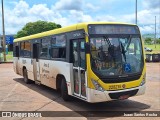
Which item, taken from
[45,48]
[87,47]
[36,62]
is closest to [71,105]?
[87,47]

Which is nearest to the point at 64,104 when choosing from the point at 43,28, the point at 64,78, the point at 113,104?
the point at 64,78

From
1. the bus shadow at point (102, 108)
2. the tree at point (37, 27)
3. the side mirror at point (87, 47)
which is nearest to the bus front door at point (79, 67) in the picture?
the side mirror at point (87, 47)

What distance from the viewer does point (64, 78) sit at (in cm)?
1165

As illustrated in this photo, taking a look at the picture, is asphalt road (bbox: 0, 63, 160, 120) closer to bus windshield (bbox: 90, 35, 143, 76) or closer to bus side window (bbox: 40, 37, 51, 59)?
bus windshield (bbox: 90, 35, 143, 76)

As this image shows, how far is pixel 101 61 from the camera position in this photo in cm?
957

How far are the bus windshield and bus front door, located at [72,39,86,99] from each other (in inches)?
19.7

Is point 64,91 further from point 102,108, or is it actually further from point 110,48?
point 110,48

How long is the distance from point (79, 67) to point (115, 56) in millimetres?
1290

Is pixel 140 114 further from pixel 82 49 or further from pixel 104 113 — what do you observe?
pixel 82 49

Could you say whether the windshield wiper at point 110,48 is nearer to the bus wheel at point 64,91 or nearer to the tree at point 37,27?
the bus wheel at point 64,91

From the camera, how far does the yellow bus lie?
9.46m

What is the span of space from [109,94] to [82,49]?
1771 mm

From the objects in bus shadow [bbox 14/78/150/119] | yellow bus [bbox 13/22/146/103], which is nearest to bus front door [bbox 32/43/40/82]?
bus shadow [bbox 14/78/150/119]

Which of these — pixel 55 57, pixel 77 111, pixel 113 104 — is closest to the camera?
pixel 77 111
